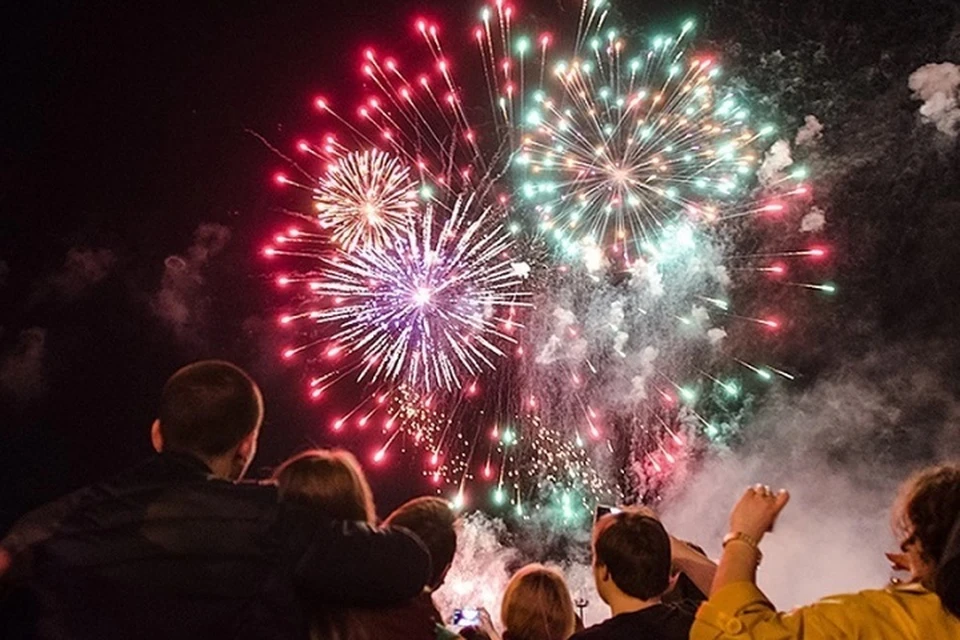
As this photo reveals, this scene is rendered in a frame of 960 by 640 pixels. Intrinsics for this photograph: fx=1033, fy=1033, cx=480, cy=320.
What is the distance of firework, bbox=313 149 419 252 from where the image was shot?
13555 mm

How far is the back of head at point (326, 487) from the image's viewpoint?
338cm

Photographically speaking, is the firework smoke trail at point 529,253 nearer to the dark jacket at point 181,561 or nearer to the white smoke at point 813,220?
the white smoke at point 813,220

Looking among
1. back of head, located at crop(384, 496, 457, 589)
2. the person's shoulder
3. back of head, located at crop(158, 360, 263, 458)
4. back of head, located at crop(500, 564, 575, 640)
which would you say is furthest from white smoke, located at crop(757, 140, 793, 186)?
back of head, located at crop(158, 360, 263, 458)

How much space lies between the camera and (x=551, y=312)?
56.6 feet

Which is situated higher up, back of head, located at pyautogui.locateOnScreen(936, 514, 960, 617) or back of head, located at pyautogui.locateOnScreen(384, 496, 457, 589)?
back of head, located at pyautogui.locateOnScreen(384, 496, 457, 589)

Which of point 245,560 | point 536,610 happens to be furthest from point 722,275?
point 245,560

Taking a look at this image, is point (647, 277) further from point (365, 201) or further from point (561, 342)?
point (365, 201)

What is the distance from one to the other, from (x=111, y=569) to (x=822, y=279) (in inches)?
1035

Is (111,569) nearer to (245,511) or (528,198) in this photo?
(245,511)

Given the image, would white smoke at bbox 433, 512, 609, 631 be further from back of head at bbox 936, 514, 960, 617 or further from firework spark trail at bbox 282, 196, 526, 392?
back of head at bbox 936, 514, 960, 617

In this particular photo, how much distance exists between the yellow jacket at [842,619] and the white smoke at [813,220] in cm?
2206

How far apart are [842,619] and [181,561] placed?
1.82 m

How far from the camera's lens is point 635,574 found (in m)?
3.63

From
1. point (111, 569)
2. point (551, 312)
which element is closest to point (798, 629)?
point (111, 569)
